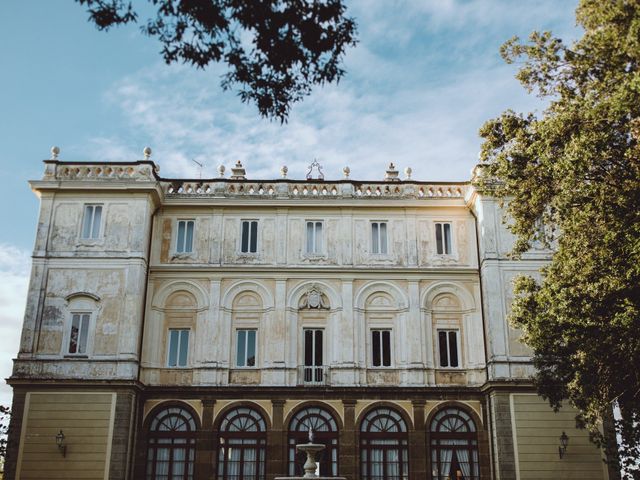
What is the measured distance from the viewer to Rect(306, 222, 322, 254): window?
30.5m

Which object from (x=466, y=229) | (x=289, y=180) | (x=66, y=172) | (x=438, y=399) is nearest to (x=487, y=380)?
(x=438, y=399)

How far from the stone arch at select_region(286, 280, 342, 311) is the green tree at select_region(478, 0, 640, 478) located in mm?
9376

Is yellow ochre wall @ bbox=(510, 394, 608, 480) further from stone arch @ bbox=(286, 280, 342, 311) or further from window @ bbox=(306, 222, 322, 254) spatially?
window @ bbox=(306, 222, 322, 254)

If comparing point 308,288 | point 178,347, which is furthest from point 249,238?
point 178,347

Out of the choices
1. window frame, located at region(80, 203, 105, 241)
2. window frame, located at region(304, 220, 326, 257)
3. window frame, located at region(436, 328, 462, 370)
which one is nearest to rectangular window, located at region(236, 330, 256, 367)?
window frame, located at region(304, 220, 326, 257)

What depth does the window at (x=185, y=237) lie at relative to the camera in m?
30.3

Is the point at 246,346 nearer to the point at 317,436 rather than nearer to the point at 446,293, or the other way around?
the point at 317,436

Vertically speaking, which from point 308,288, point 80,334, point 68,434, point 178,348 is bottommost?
point 68,434

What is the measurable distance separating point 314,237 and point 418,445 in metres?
9.06

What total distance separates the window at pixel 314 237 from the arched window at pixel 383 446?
6.84 metres

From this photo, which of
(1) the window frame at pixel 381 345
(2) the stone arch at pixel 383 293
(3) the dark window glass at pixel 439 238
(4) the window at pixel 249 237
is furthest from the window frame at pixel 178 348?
(3) the dark window glass at pixel 439 238

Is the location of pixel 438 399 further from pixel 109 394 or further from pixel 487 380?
pixel 109 394

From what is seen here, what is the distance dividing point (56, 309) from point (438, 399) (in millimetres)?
14623

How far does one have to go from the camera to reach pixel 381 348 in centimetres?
2919
